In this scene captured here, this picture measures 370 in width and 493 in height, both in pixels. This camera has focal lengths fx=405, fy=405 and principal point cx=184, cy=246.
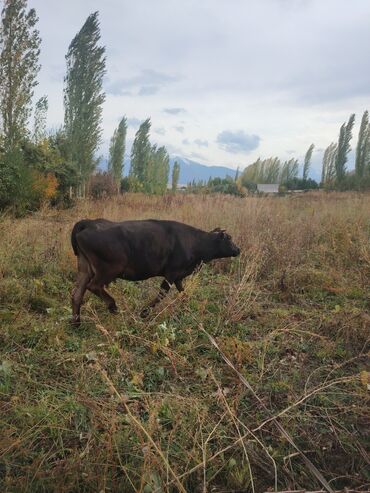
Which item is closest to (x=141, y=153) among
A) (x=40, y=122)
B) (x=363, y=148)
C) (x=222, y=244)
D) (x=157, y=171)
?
(x=157, y=171)

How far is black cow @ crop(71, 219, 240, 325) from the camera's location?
4.81 m

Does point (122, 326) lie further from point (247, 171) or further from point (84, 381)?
point (247, 171)

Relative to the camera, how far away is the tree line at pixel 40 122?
14.4 metres

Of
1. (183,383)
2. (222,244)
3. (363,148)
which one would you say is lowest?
(183,383)

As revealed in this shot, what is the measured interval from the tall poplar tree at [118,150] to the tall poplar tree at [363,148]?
24650 mm

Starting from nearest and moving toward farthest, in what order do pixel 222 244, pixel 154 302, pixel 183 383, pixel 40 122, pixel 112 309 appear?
pixel 183 383, pixel 112 309, pixel 154 302, pixel 222 244, pixel 40 122

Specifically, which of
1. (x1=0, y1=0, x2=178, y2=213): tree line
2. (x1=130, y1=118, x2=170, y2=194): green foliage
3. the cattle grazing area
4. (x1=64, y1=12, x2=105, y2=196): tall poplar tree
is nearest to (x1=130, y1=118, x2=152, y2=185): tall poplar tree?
(x1=130, y1=118, x2=170, y2=194): green foliage

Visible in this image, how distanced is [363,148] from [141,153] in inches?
928

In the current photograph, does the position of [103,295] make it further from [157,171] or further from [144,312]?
[157,171]

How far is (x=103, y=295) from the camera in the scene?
16.4 feet

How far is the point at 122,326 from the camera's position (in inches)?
184

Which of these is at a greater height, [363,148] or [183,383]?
[363,148]

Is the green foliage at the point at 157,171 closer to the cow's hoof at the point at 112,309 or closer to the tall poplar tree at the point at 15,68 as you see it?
the tall poplar tree at the point at 15,68

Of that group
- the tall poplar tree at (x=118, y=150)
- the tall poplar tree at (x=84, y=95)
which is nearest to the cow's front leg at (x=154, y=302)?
the tall poplar tree at (x=84, y=95)
